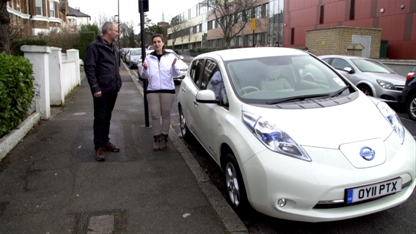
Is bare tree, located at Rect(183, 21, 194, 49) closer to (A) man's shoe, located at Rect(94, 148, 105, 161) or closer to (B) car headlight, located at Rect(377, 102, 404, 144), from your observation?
(A) man's shoe, located at Rect(94, 148, 105, 161)

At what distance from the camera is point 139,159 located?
502cm

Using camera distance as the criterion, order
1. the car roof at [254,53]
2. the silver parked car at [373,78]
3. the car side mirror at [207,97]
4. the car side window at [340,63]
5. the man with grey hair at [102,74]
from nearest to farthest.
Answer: the car side mirror at [207,97] < the car roof at [254,53] < the man with grey hair at [102,74] < the silver parked car at [373,78] < the car side window at [340,63]

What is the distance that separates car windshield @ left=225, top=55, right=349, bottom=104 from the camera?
368cm

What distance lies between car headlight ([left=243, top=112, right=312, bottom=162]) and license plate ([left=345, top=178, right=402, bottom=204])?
431 millimetres

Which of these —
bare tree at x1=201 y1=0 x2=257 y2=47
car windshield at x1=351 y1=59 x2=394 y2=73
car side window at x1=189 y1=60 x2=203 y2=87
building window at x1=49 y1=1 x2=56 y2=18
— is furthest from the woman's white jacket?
building window at x1=49 y1=1 x2=56 y2=18

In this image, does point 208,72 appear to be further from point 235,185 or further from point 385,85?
point 385,85

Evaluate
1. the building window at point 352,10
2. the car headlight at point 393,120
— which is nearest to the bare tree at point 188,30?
the building window at point 352,10

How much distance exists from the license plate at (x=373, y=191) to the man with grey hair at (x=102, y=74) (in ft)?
11.1

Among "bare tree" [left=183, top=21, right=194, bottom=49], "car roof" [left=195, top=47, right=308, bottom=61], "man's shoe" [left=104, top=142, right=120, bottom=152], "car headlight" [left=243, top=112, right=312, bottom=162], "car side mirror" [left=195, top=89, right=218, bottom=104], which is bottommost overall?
"man's shoe" [left=104, top=142, right=120, bottom=152]

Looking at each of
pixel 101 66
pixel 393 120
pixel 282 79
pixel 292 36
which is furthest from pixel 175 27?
pixel 393 120

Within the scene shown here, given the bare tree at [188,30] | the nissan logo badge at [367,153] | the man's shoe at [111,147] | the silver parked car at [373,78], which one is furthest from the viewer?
the bare tree at [188,30]

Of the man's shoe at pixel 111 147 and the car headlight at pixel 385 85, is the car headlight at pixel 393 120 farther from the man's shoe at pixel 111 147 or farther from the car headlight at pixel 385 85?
the car headlight at pixel 385 85

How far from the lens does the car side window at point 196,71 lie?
514 centimetres

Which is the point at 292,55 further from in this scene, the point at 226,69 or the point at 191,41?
the point at 191,41
